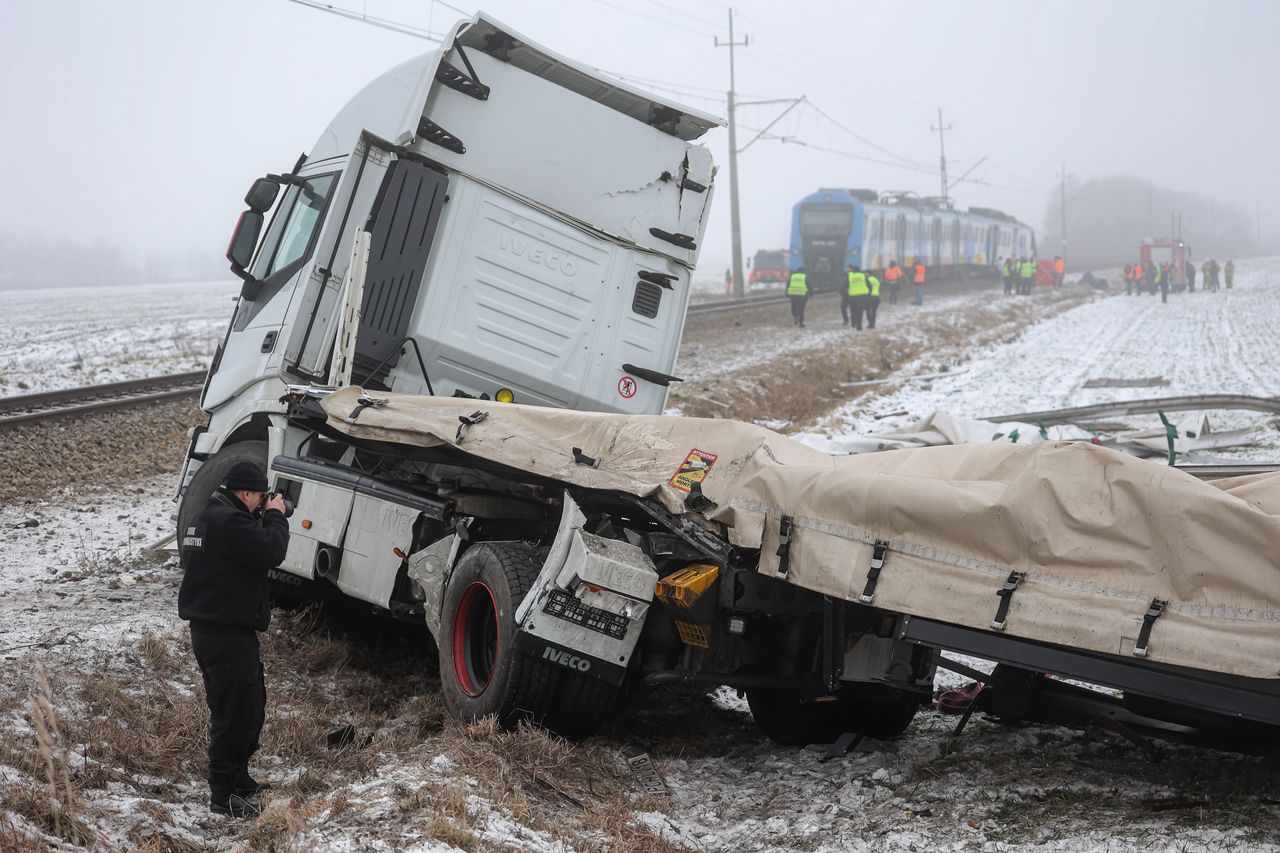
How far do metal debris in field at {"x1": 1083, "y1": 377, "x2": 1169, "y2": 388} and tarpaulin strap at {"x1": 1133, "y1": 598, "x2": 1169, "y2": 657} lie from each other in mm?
16138

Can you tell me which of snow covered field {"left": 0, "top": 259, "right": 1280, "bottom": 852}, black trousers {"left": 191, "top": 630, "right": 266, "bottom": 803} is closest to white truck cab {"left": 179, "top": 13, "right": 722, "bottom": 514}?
snow covered field {"left": 0, "top": 259, "right": 1280, "bottom": 852}

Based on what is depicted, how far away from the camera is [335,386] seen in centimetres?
671

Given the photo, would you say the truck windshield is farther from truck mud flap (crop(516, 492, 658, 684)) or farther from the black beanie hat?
truck mud flap (crop(516, 492, 658, 684))

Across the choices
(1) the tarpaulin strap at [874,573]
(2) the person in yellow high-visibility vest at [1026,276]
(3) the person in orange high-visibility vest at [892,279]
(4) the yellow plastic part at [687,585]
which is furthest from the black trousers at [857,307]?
(1) the tarpaulin strap at [874,573]

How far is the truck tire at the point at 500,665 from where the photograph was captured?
4891 millimetres

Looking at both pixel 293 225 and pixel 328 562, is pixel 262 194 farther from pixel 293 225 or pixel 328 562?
pixel 328 562

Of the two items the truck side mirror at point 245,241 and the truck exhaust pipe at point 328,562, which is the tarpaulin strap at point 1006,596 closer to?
the truck exhaust pipe at point 328,562

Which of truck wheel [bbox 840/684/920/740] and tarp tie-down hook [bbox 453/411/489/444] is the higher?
tarp tie-down hook [bbox 453/411/489/444]

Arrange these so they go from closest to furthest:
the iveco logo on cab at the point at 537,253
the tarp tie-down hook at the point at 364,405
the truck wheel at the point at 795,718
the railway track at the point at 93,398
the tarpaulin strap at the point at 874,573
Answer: the tarpaulin strap at the point at 874,573 < the truck wheel at the point at 795,718 < the tarp tie-down hook at the point at 364,405 < the iveco logo on cab at the point at 537,253 < the railway track at the point at 93,398

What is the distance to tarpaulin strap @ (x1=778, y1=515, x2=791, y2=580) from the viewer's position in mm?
4477

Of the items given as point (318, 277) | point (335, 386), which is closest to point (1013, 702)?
point (335, 386)

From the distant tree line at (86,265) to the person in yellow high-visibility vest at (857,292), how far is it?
217ft

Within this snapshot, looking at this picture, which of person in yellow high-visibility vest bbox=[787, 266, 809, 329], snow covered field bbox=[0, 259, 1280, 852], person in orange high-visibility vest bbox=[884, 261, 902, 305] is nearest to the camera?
snow covered field bbox=[0, 259, 1280, 852]

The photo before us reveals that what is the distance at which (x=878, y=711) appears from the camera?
18.7ft
